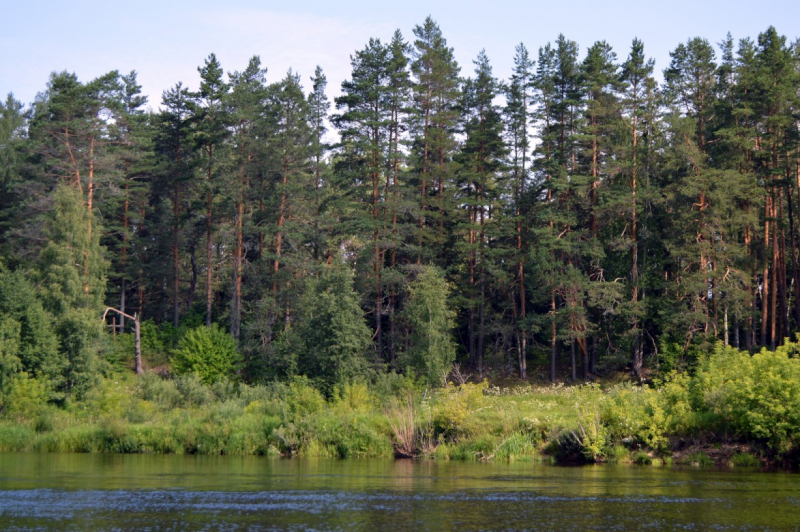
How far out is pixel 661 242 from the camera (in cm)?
5784

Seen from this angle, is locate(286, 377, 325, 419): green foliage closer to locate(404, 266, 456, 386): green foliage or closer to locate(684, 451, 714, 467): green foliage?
locate(404, 266, 456, 386): green foliage

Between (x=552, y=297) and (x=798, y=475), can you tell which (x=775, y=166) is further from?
(x=798, y=475)

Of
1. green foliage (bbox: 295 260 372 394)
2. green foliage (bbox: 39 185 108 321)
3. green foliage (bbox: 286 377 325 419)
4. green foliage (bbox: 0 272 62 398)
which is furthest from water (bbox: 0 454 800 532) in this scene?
green foliage (bbox: 39 185 108 321)

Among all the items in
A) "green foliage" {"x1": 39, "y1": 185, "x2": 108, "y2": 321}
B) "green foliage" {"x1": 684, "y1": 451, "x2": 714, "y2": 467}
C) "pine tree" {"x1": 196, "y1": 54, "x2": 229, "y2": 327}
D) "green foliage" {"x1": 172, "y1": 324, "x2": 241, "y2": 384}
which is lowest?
"green foliage" {"x1": 684, "y1": 451, "x2": 714, "y2": 467}

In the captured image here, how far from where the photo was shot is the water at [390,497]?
1988 cm

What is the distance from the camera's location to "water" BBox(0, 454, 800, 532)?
19875 millimetres

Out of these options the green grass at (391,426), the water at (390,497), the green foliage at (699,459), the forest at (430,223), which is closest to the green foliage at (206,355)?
the forest at (430,223)

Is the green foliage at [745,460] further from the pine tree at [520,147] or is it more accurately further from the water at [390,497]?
the pine tree at [520,147]

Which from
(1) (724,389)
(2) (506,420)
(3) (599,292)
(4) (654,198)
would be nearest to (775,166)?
(4) (654,198)

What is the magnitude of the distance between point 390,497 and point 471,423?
1270 cm

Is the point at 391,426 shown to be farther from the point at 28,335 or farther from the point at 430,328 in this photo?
the point at 28,335

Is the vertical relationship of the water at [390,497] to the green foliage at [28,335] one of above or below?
below

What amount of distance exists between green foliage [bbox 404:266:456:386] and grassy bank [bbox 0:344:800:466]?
197 inches

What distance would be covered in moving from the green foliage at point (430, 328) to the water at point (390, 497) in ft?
61.7
